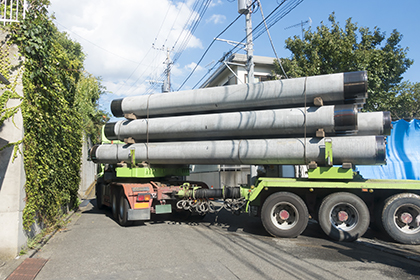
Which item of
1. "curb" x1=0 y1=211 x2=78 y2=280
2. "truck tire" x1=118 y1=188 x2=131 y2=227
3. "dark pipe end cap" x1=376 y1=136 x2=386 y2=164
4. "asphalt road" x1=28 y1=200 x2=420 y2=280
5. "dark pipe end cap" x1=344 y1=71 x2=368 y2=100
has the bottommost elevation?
"asphalt road" x1=28 y1=200 x2=420 y2=280

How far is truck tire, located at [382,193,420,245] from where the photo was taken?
678 centimetres

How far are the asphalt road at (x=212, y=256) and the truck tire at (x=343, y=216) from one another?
256 mm

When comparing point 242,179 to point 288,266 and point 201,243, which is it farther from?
point 288,266

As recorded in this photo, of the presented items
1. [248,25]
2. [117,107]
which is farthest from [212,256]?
[248,25]

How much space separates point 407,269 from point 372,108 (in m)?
12.1

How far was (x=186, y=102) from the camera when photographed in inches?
344

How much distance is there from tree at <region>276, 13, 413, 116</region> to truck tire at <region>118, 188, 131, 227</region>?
34.2 feet

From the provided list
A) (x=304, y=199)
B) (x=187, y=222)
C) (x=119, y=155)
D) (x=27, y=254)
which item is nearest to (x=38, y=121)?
(x=27, y=254)

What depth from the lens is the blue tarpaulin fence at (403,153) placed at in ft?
39.0

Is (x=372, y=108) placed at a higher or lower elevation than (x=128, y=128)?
higher

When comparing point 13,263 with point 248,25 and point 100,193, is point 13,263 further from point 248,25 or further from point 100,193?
point 248,25

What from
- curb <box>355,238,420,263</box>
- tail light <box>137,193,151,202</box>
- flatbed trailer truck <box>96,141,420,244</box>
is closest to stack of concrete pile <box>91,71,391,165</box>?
flatbed trailer truck <box>96,141,420,244</box>

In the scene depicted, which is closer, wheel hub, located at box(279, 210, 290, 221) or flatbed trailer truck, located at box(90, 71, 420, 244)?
flatbed trailer truck, located at box(90, 71, 420, 244)

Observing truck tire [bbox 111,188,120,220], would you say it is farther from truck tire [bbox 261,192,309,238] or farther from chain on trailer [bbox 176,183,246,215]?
truck tire [bbox 261,192,309,238]
